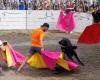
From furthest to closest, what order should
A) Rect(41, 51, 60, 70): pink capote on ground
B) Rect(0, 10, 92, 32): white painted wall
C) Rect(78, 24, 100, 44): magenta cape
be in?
Rect(0, 10, 92, 32): white painted wall
Rect(78, 24, 100, 44): magenta cape
Rect(41, 51, 60, 70): pink capote on ground

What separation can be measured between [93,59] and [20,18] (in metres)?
13.2

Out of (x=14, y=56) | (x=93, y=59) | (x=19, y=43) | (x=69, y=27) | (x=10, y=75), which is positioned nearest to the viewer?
(x=10, y=75)

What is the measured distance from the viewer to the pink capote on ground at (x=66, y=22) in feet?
93.2

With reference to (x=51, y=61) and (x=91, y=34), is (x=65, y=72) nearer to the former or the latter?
(x=51, y=61)

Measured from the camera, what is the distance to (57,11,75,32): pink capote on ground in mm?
28406

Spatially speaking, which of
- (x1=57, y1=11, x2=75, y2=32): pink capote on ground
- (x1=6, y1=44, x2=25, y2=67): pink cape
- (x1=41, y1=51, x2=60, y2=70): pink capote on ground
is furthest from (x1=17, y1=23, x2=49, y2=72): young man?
(x1=57, y1=11, x2=75, y2=32): pink capote on ground

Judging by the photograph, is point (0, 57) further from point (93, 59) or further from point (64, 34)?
point (64, 34)

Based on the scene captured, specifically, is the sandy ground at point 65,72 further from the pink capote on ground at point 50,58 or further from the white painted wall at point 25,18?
the white painted wall at point 25,18

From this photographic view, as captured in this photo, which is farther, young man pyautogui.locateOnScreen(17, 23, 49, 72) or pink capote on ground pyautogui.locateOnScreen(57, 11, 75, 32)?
pink capote on ground pyautogui.locateOnScreen(57, 11, 75, 32)

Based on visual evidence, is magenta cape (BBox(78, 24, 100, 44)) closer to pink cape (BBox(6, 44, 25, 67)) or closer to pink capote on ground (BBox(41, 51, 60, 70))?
pink capote on ground (BBox(41, 51, 60, 70))

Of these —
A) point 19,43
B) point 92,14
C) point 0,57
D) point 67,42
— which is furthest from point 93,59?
point 92,14

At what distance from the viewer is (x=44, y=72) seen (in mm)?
14375

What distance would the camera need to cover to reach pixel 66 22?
1145 inches

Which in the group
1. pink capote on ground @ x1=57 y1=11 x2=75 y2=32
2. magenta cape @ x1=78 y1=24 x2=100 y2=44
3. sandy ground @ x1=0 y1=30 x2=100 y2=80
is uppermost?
magenta cape @ x1=78 y1=24 x2=100 y2=44
